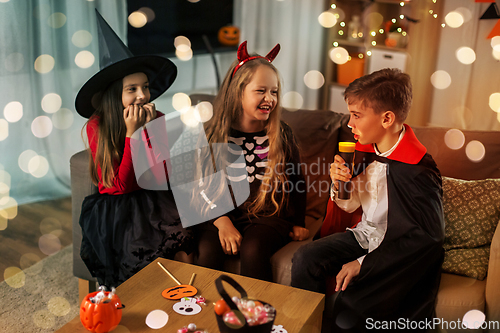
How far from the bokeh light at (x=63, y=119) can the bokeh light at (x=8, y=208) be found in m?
0.50

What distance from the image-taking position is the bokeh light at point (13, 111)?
8.10ft

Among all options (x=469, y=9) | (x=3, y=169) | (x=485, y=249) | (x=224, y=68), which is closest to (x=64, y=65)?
(x=3, y=169)

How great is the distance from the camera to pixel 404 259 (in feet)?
4.42

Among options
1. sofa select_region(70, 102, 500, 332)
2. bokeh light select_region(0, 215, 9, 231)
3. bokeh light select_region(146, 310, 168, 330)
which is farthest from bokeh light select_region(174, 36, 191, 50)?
bokeh light select_region(146, 310, 168, 330)

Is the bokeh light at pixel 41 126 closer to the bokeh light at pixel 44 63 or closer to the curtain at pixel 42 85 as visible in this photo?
the curtain at pixel 42 85

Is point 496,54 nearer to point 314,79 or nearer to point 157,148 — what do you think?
point 314,79

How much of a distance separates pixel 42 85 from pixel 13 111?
8.8 inches

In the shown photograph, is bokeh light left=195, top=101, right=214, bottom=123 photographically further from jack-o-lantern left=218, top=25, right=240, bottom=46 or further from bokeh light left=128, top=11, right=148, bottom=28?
jack-o-lantern left=218, top=25, right=240, bottom=46

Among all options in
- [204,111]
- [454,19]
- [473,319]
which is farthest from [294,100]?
[473,319]

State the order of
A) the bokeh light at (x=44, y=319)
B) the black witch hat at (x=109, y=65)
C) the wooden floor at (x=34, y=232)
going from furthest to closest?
the wooden floor at (x=34, y=232)
the bokeh light at (x=44, y=319)
the black witch hat at (x=109, y=65)

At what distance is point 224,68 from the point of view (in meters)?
3.64

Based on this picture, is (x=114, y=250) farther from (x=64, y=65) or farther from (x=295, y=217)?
(x=64, y=65)

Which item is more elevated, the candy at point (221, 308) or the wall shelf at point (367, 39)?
the wall shelf at point (367, 39)

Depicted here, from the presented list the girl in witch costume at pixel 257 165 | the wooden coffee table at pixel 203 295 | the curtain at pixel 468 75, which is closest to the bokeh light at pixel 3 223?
the girl in witch costume at pixel 257 165
